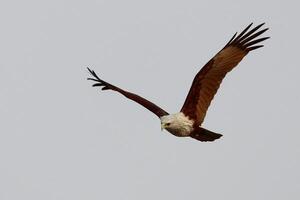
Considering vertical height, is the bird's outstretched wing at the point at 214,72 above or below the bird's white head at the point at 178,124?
above

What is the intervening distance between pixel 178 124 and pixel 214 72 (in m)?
1.23

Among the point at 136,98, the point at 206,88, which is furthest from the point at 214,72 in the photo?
the point at 136,98

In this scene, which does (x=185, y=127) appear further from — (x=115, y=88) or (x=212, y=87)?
(x=115, y=88)

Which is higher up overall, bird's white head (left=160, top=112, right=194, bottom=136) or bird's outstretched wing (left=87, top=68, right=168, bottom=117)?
bird's outstretched wing (left=87, top=68, right=168, bottom=117)

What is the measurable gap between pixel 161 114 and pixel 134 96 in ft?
2.77

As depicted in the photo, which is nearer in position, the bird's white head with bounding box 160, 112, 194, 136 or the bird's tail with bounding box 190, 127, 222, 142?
the bird's white head with bounding box 160, 112, 194, 136

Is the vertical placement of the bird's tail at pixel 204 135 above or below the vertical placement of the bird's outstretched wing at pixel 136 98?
below

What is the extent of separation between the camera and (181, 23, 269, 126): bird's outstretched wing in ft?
45.0

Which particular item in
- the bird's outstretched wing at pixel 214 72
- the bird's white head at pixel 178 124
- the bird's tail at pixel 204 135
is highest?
the bird's outstretched wing at pixel 214 72

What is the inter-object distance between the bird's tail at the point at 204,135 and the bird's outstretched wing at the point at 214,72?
0.15 metres

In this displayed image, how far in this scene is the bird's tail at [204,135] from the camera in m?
13.9

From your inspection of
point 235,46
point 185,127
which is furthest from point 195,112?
point 235,46

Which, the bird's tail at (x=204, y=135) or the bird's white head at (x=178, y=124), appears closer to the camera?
the bird's white head at (x=178, y=124)

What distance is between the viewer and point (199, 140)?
14102 mm
